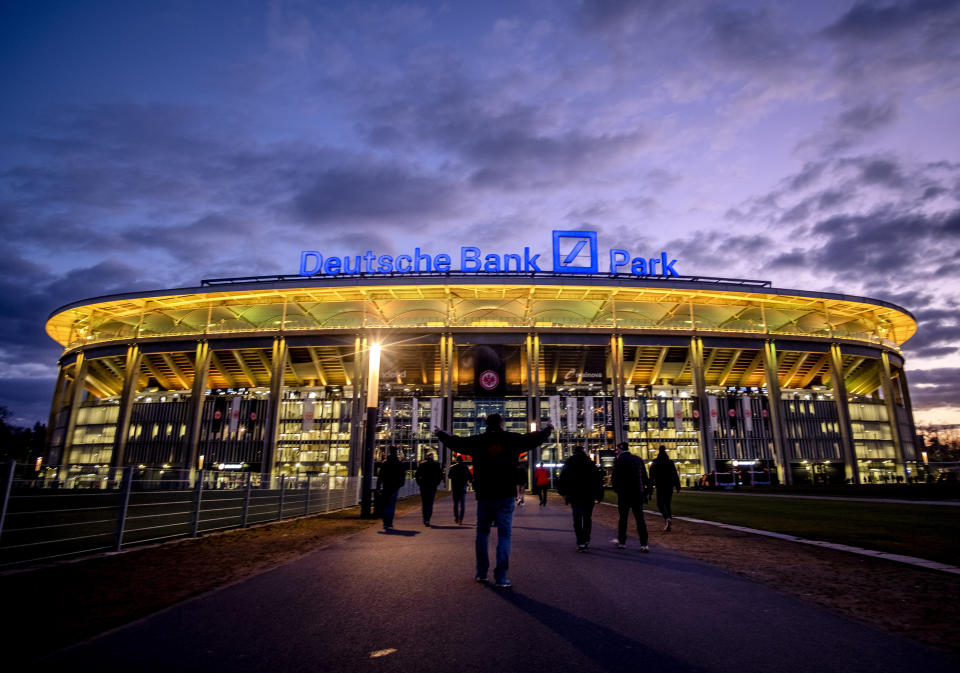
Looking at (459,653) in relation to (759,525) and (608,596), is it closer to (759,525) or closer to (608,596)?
(608,596)

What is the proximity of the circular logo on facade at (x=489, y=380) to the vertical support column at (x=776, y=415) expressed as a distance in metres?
29.6

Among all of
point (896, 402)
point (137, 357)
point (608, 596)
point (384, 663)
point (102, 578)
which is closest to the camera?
point (384, 663)

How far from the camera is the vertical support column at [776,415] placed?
54906mm

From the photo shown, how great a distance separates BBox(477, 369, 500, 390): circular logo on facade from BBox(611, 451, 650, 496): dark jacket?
36572 mm

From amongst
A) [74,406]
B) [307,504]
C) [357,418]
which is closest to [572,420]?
[357,418]

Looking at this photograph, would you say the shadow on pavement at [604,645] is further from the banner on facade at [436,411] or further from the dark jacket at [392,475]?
the banner on facade at [436,411]

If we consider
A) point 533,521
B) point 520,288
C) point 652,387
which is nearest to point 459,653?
point 533,521

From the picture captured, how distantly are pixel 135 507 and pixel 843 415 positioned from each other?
6379cm

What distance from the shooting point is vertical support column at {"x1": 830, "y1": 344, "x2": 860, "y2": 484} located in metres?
56.2

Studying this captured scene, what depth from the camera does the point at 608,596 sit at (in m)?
5.60

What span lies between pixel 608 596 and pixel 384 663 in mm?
2869

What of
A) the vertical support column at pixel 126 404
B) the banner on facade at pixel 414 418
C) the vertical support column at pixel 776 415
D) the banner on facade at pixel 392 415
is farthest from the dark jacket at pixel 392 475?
the vertical support column at pixel 126 404

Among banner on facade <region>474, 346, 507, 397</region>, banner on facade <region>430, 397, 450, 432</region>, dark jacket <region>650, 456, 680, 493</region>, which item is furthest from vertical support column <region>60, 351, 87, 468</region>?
dark jacket <region>650, 456, 680, 493</region>

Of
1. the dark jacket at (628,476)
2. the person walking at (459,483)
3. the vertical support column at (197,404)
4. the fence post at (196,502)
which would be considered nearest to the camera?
the dark jacket at (628,476)
